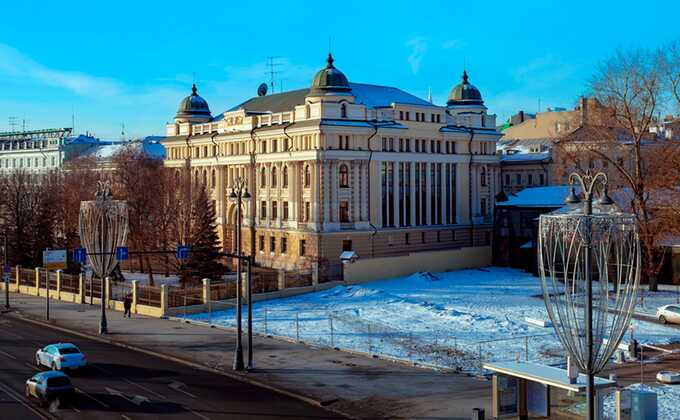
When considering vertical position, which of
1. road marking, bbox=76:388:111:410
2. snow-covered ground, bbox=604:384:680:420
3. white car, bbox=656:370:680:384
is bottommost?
road marking, bbox=76:388:111:410

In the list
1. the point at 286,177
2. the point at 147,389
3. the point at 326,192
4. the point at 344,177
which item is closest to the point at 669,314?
the point at 147,389

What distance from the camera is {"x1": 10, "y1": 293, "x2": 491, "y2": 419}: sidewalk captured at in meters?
27.0

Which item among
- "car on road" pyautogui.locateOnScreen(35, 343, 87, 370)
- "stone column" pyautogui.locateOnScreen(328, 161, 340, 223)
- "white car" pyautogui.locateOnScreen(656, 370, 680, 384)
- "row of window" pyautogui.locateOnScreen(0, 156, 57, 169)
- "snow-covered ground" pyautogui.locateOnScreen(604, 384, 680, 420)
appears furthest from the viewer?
"row of window" pyautogui.locateOnScreen(0, 156, 57, 169)

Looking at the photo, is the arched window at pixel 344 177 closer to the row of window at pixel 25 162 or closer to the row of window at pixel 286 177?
the row of window at pixel 286 177

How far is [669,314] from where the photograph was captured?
42.4 metres

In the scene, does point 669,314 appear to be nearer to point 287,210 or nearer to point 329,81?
point 329,81

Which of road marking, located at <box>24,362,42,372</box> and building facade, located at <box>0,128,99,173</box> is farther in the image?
building facade, located at <box>0,128,99,173</box>

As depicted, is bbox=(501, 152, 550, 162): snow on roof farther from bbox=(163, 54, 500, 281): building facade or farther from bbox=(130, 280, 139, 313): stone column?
bbox=(130, 280, 139, 313): stone column

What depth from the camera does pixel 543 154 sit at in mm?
91062

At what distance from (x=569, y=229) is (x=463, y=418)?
862 cm

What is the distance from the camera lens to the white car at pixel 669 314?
4216 centimetres

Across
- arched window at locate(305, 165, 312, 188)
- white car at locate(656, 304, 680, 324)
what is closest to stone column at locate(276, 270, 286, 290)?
arched window at locate(305, 165, 312, 188)

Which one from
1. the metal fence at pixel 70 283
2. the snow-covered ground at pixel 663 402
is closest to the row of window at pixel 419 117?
the metal fence at pixel 70 283

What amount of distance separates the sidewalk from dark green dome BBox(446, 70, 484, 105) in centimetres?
3992
